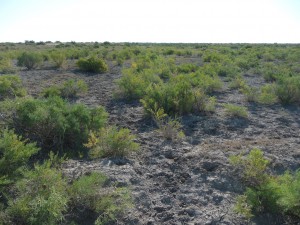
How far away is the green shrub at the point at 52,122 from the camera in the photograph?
618 cm

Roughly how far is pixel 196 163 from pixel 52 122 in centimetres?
260

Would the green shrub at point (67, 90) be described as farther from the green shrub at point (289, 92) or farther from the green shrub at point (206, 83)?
the green shrub at point (289, 92)

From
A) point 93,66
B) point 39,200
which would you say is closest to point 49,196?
point 39,200

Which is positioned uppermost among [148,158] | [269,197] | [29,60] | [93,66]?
[29,60]

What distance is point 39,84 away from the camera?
41.6 feet

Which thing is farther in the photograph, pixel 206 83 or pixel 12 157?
pixel 206 83

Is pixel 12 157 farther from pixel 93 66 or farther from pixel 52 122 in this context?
pixel 93 66

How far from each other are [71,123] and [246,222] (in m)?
3.52

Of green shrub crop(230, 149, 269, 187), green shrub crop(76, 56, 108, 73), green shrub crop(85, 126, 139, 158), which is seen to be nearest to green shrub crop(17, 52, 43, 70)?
green shrub crop(76, 56, 108, 73)

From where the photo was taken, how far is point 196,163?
5.93 metres

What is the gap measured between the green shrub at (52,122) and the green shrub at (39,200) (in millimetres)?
1792

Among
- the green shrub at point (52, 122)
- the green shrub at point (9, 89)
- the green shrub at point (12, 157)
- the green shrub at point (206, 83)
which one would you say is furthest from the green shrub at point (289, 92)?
the green shrub at point (12, 157)

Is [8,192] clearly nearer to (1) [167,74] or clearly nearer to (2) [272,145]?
(2) [272,145]

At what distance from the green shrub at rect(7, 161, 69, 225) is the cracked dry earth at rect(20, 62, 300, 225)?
760 millimetres
